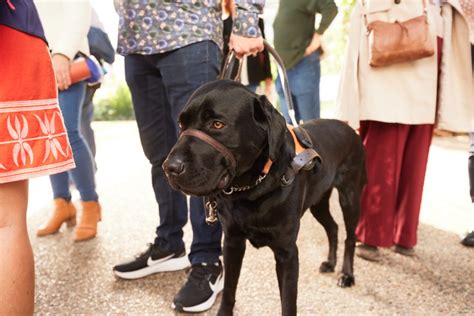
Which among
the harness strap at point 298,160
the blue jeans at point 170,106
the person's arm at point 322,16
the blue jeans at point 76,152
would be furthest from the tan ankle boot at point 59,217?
the person's arm at point 322,16

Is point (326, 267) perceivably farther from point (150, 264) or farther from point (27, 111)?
point (27, 111)

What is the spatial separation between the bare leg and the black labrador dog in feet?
1.45

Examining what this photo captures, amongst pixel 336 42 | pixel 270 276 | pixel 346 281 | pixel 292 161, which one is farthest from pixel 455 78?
pixel 336 42

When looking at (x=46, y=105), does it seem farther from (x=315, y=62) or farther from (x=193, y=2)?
(x=315, y=62)

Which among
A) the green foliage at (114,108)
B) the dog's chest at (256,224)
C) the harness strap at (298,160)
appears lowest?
the green foliage at (114,108)

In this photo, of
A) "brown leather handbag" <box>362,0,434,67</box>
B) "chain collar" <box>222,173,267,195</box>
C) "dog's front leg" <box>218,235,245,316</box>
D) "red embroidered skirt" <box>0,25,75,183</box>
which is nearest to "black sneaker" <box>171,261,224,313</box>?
"dog's front leg" <box>218,235,245,316</box>

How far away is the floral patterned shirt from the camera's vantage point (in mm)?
1795

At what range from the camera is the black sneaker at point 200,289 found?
6.52 feet

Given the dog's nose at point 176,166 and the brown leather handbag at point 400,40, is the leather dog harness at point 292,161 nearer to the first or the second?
the dog's nose at point 176,166

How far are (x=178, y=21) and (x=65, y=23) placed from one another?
73 centimetres

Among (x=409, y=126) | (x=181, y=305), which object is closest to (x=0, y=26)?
(x=181, y=305)

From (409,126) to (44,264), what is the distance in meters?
2.19

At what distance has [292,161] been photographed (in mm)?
1561

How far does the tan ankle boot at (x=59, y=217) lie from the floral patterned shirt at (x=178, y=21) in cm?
159
